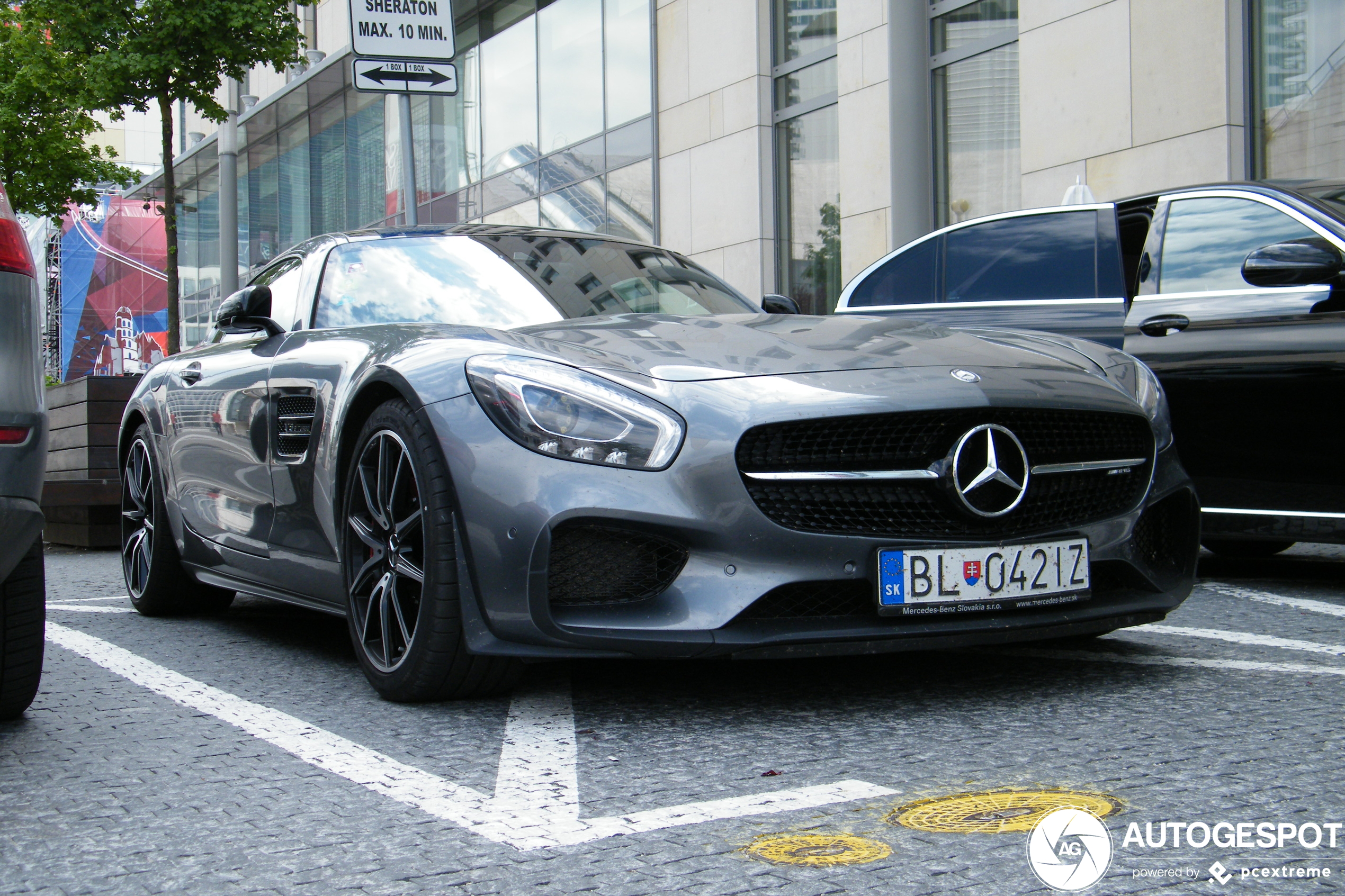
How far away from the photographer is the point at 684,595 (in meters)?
3.03

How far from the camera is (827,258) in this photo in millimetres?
14375

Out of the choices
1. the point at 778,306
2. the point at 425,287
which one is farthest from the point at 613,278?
the point at 778,306

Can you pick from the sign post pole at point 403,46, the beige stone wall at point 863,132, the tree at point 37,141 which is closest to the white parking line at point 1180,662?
the sign post pole at point 403,46

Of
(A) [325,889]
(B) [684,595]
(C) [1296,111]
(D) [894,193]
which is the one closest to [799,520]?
(B) [684,595]

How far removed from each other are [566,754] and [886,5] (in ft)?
37.0

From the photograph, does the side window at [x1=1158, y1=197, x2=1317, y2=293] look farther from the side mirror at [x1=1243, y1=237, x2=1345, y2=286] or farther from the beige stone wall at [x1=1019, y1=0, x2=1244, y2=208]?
the beige stone wall at [x1=1019, y1=0, x2=1244, y2=208]

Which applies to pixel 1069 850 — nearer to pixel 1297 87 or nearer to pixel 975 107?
pixel 1297 87

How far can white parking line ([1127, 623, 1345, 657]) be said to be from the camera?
3.92 metres

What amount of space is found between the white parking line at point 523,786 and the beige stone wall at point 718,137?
12.0 meters

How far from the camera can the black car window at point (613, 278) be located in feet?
13.9

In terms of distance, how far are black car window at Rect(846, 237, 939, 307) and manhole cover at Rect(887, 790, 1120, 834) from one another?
4.37m

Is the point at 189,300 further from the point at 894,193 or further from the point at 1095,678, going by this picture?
the point at 1095,678

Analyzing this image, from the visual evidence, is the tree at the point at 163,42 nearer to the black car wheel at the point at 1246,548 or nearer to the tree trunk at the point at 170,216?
the tree trunk at the point at 170,216

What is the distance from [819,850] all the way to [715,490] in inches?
39.3
